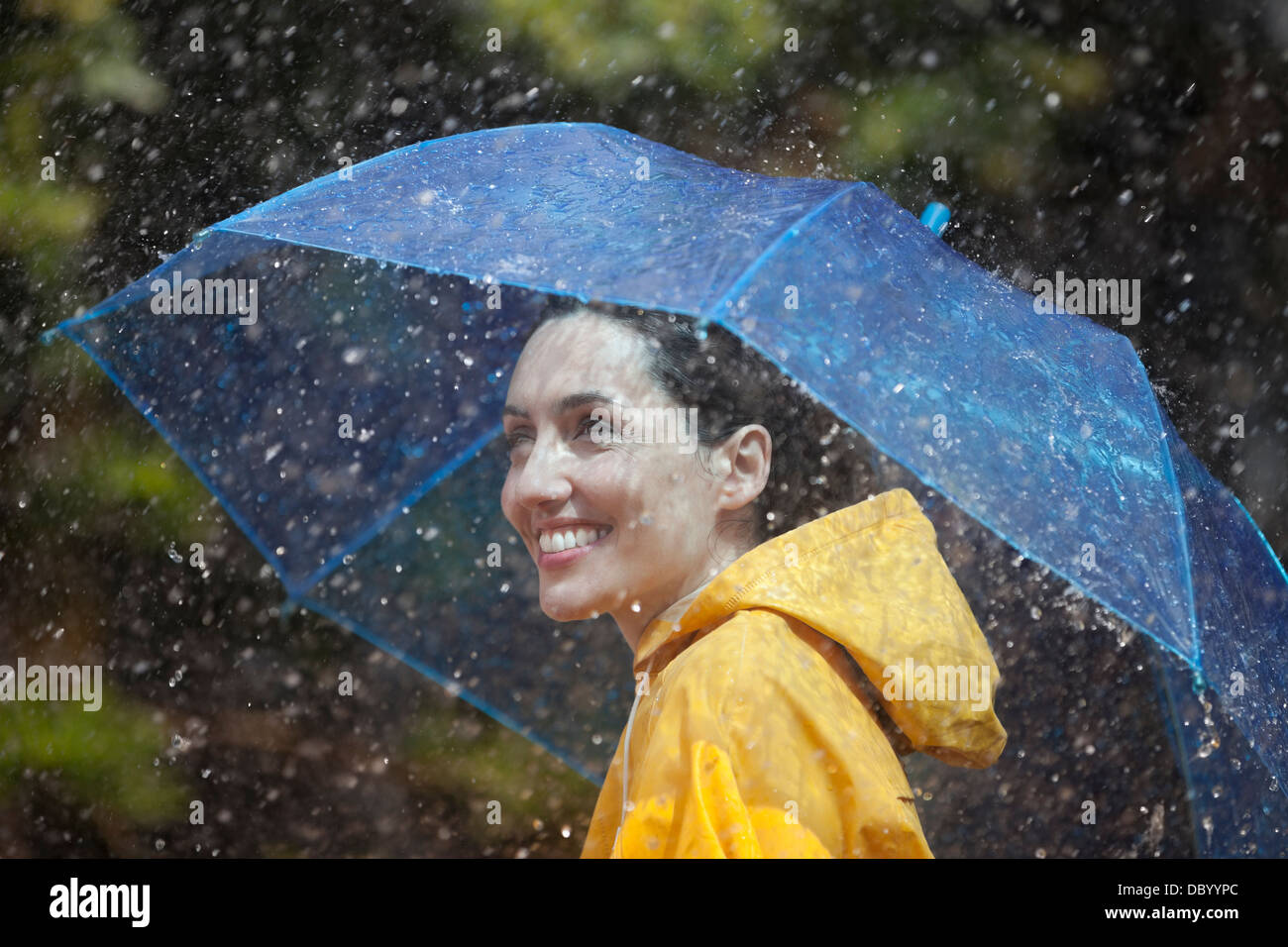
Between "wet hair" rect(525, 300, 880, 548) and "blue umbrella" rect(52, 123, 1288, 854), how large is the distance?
0.64ft

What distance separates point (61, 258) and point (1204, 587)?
3.22m

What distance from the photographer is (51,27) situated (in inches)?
146

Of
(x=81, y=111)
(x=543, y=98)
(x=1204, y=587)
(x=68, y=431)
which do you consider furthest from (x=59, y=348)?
(x=1204, y=587)

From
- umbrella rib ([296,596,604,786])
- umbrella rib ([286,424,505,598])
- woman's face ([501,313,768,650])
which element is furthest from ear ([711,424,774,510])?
umbrella rib ([296,596,604,786])

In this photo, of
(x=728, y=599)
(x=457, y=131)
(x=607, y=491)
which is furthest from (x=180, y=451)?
(x=457, y=131)

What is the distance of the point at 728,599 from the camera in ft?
5.92

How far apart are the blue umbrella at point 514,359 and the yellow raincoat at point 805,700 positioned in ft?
1.03

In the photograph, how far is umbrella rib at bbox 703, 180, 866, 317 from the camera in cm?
145

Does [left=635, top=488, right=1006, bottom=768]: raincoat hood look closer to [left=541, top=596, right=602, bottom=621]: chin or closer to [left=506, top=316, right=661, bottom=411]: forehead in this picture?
[left=541, top=596, right=602, bottom=621]: chin

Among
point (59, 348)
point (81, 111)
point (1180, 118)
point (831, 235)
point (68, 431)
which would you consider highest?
point (81, 111)

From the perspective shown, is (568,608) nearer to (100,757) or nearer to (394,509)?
(394,509)

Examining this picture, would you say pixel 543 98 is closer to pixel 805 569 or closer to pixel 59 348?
pixel 59 348

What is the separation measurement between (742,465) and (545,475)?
0.32 m

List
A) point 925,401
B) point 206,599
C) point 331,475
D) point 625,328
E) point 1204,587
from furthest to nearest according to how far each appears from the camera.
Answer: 1. point 206,599
2. point 331,475
3. point 625,328
4. point 1204,587
5. point 925,401
